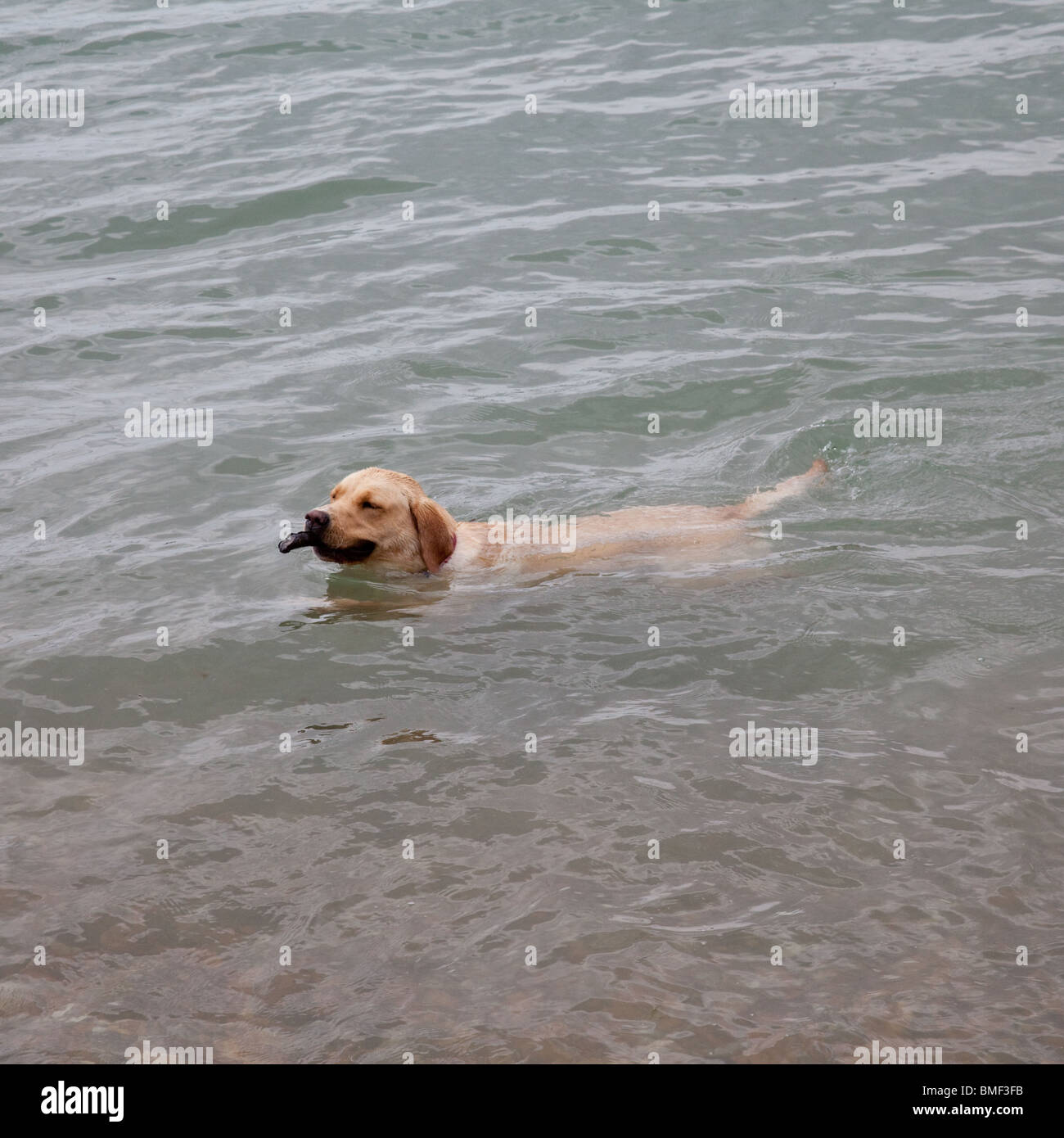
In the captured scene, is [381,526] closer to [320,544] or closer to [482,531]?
[320,544]

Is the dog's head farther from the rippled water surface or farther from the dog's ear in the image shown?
the rippled water surface

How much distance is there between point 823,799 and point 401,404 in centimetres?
563

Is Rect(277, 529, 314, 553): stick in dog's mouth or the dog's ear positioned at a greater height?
the dog's ear

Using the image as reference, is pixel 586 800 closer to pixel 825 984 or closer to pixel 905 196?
pixel 825 984

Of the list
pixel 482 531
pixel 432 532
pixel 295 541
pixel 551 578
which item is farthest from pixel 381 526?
pixel 551 578

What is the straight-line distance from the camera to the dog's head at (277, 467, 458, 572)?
745 cm

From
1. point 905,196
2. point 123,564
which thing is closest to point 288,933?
point 123,564

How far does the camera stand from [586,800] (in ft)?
18.3

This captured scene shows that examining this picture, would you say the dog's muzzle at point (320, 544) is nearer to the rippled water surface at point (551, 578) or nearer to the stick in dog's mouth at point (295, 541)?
the stick in dog's mouth at point (295, 541)

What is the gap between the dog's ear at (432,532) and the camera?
766cm

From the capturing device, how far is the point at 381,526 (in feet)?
24.9

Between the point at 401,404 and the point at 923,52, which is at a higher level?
the point at 923,52

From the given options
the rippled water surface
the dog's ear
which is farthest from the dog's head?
the rippled water surface

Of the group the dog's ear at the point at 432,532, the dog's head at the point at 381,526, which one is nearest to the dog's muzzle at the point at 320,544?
the dog's head at the point at 381,526
